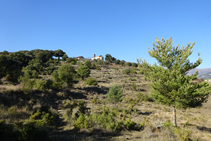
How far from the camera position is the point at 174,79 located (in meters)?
9.56

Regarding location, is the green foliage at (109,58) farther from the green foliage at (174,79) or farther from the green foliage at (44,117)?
the green foliage at (44,117)

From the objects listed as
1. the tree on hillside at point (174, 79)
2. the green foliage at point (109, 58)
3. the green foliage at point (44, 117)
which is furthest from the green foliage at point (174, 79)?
the green foliage at point (109, 58)

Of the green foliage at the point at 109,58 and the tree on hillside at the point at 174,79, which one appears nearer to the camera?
the tree on hillside at the point at 174,79

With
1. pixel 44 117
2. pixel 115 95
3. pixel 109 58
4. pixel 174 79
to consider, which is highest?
pixel 109 58

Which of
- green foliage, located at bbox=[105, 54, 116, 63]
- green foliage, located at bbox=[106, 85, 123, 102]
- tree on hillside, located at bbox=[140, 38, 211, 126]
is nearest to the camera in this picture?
tree on hillside, located at bbox=[140, 38, 211, 126]

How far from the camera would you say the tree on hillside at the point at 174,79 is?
9.13 m

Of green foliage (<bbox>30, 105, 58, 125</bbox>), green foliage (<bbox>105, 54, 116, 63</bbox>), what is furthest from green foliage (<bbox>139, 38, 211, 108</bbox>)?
green foliage (<bbox>105, 54, 116, 63</bbox>)

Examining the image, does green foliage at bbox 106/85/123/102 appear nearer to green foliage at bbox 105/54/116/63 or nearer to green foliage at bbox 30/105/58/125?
green foliage at bbox 30/105/58/125

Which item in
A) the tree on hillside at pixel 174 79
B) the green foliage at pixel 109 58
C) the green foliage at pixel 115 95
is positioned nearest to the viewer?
the tree on hillside at pixel 174 79

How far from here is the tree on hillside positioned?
913 cm

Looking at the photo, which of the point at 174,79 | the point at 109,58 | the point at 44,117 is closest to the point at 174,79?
the point at 174,79

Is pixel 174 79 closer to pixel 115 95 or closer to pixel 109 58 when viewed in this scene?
pixel 115 95

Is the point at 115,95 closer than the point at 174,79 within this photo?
No

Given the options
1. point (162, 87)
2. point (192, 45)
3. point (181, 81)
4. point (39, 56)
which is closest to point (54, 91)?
point (162, 87)
